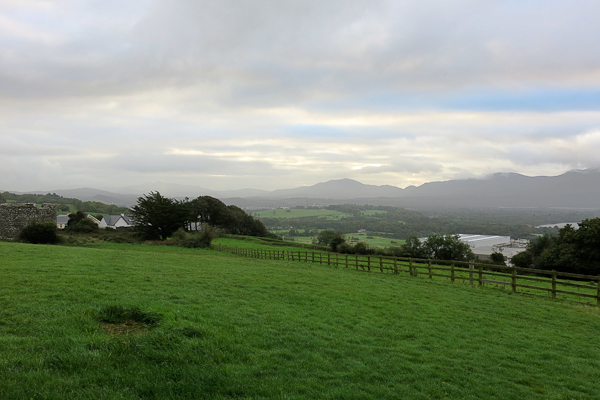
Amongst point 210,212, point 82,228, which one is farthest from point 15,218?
point 210,212

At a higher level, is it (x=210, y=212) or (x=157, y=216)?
(x=210, y=212)

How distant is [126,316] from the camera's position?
6.36m

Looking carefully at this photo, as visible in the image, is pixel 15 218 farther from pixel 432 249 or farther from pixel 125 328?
pixel 432 249

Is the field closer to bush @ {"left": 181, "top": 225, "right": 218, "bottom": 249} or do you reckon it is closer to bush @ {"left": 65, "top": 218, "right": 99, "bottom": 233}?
bush @ {"left": 181, "top": 225, "right": 218, "bottom": 249}

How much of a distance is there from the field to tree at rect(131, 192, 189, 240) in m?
32.5

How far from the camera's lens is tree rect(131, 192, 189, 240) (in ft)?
139

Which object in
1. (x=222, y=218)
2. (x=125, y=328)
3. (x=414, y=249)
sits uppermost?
(x=222, y=218)

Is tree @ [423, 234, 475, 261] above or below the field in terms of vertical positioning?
below

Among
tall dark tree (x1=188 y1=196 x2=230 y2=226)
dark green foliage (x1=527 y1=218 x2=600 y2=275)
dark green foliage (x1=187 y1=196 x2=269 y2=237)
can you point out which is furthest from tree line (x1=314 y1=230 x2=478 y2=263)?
tall dark tree (x1=188 y1=196 x2=230 y2=226)

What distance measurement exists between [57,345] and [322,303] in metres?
6.69

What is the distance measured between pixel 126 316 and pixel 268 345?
274 centimetres

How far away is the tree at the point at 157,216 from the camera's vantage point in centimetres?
4231

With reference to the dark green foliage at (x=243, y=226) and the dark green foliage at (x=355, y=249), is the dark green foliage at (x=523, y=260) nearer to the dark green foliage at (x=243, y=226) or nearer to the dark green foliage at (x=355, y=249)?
the dark green foliage at (x=355, y=249)

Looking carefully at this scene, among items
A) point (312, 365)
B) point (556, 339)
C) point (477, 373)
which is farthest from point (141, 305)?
point (556, 339)
